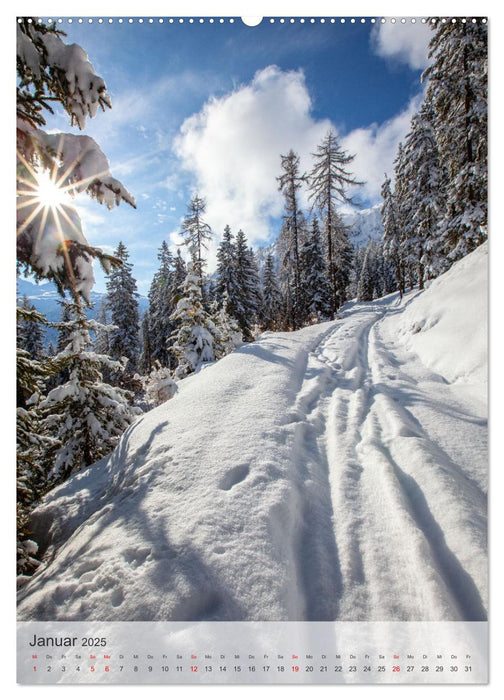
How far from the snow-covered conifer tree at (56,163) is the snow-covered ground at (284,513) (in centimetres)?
187

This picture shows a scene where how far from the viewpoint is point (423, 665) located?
5.24ft

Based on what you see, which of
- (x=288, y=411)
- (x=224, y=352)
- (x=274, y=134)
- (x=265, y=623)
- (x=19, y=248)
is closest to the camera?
(x=265, y=623)

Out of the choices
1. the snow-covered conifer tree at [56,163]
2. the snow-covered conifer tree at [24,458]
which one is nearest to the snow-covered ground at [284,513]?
the snow-covered conifer tree at [24,458]

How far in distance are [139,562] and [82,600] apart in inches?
13.8

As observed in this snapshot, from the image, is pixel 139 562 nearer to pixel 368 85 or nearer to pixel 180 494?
pixel 180 494

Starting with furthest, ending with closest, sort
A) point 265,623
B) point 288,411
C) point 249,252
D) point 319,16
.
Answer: point 249,252 → point 288,411 → point 319,16 → point 265,623

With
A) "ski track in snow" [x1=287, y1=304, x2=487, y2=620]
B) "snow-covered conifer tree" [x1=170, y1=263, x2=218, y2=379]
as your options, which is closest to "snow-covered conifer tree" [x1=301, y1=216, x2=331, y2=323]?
"snow-covered conifer tree" [x1=170, y1=263, x2=218, y2=379]

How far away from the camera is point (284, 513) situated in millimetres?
2215

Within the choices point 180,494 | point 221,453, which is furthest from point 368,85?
point 180,494

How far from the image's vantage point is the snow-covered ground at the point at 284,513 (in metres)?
1.71

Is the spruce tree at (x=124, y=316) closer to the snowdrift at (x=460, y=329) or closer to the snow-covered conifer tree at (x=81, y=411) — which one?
the snow-covered conifer tree at (x=81, y=411)

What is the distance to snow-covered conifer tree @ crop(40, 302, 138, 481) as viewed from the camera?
20.4 ft

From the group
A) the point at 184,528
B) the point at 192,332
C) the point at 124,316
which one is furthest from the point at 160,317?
the point at 184,528

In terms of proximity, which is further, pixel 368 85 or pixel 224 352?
→ pixel 224 352
